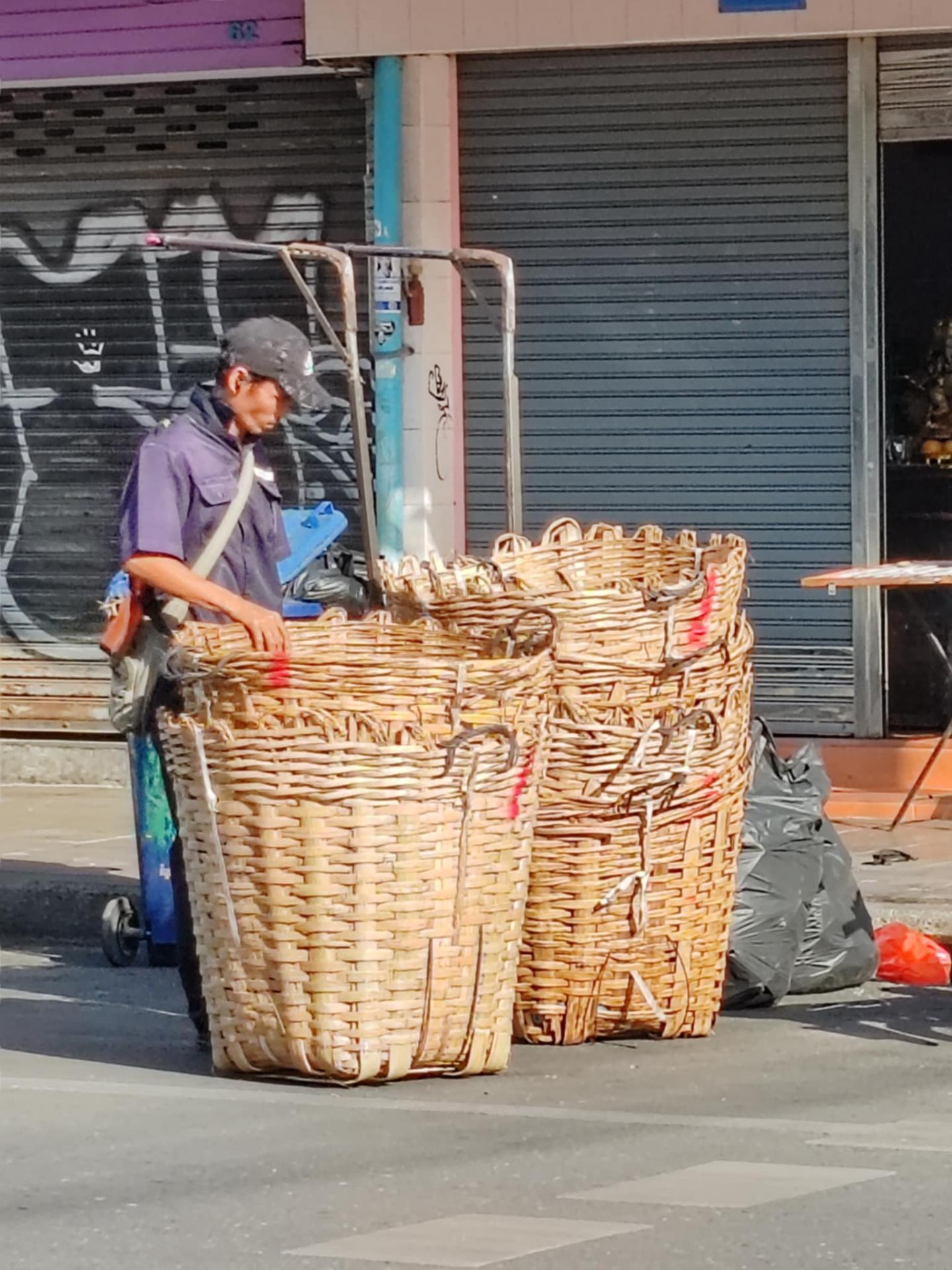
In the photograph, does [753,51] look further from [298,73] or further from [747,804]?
[747,804]

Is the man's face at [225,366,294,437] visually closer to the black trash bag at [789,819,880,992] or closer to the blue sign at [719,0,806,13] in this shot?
the black trash bag at [789,819,880,992]

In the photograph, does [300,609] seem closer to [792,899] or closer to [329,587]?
[329,587]

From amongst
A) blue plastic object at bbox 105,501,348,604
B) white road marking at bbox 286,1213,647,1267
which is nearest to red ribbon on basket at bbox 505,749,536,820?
white road marking at bbox 286,1213,647,1267

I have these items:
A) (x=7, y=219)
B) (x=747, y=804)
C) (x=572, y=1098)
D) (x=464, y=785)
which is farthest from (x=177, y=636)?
(x=7, y=219)

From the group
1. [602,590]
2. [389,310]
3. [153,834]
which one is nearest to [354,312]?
[602,590]

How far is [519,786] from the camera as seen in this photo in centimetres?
607

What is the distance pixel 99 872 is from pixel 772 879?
9.95ft

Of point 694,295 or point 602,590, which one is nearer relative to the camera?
point 602,590

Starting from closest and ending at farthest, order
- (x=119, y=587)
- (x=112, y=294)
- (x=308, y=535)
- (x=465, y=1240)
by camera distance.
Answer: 1. (x=465, y=1240)
2. (x=119, y=587)
3. (x=308, y=535)
4. (x=112, y=294)

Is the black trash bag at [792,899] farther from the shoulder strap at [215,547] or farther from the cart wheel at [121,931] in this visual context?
the cart wheel at [121,931]

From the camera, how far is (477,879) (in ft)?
19.7

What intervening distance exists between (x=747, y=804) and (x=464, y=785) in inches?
63.1

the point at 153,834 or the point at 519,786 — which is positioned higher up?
the point at 519,786

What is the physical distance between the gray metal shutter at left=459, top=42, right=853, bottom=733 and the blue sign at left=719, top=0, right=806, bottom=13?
23 centimetres
